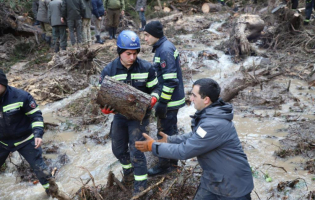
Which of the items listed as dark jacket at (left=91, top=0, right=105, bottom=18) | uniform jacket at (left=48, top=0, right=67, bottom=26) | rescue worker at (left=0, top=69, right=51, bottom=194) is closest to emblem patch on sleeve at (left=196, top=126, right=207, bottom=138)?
rescue worker at (left=0, top=69, right=51, bottom=194)

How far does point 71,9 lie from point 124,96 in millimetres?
7075

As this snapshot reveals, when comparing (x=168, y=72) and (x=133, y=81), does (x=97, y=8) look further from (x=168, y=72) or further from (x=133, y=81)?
(x=133, y=81)

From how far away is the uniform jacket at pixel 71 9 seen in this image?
30.6ft

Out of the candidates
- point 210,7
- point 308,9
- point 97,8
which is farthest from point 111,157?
point 210,7

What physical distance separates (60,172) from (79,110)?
7.26 ft

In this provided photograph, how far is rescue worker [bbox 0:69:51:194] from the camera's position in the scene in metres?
3.62

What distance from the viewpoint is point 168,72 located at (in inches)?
153

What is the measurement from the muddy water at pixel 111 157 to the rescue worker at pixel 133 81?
609 millimetres

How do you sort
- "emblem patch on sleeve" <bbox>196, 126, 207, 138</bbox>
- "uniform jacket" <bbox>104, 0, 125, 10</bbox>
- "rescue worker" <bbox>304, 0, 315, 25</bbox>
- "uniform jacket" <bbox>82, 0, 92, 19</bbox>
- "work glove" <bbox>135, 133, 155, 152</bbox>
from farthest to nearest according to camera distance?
1. "uniform jacket" <bbox>104, 0, 125, 10</bbox>
2. "rescue worker" <bbox>304, 0, 315, 25</bbox>
3. "uniform jacket" <bbox>82, 0, 92, 19</bbox>
4. "work glove" <bbox>135, 133, 155, 152</bbox>
5. "emblem patch on sleeve" <bbox>196, 126, 207, 138</bbox>

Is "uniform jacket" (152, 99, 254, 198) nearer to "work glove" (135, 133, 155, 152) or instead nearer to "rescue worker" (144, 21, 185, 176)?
"work glove" (135, 133, 155, 152)

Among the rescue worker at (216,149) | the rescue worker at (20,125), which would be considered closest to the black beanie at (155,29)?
the rescue worker at (216,149)

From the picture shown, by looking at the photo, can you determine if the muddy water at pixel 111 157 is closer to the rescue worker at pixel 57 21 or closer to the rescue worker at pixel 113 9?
the rescue worker at pixel 57 21

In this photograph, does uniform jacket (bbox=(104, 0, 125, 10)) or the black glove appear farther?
uniform jacket (bbox=(104, 0, 125, 10))

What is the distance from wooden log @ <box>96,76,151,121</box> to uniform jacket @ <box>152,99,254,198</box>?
785 mm
